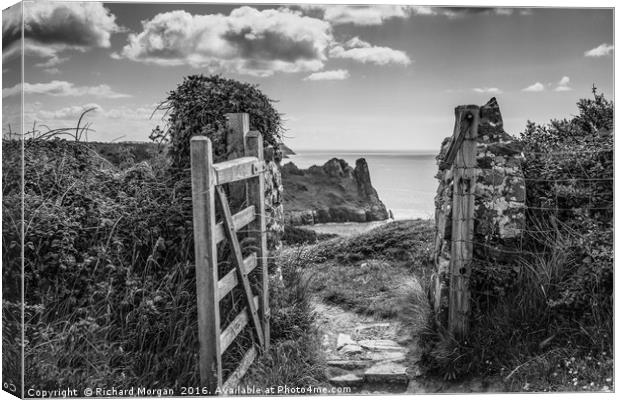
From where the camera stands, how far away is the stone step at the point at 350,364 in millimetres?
6383

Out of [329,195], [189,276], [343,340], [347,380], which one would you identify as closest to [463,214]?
[343,340]

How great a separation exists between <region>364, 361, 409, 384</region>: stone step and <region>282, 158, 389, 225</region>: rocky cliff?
2080 millimetres

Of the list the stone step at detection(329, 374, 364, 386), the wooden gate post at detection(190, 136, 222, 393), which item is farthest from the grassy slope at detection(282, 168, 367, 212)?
the wooden gate post at detection(190, 136, 222, 393)

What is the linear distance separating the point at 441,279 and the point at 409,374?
97 centimetres

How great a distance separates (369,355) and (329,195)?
2.39m

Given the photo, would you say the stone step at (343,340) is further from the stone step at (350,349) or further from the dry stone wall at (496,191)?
the dry stone wall at (496,191)

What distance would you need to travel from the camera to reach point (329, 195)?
8.35m

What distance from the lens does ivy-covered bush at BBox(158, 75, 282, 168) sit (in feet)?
21.4

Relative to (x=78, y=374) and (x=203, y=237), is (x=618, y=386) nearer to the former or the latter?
(x=203, y=237)

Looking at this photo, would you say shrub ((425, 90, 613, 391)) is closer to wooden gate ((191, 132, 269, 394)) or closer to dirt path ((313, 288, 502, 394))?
dirt path ((313, 288, 502, 394))

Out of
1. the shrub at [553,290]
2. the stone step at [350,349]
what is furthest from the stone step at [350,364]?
the shrub at [553,290]

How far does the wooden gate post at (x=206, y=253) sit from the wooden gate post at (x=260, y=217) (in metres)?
1.26

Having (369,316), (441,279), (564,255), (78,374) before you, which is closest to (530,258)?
(564,255)

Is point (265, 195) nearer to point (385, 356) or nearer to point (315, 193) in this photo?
point (315, 193)
